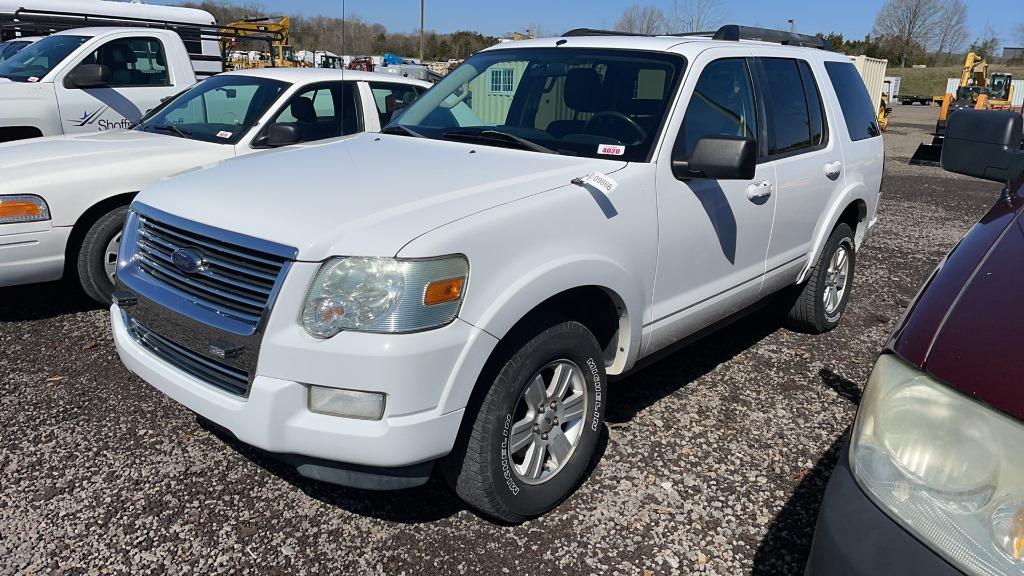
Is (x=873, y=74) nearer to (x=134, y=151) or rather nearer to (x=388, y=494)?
(x=134, y=151)

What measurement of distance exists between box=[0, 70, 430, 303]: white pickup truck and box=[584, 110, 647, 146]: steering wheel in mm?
2567

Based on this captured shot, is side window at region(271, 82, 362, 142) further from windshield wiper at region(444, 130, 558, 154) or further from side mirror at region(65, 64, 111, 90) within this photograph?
side mirror at region(65, 64, 111, 90)

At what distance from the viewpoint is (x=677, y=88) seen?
3387 mm

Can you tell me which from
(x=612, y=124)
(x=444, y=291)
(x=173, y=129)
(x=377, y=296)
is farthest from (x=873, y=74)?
(x=377, y=296)

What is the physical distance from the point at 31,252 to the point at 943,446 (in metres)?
4.89

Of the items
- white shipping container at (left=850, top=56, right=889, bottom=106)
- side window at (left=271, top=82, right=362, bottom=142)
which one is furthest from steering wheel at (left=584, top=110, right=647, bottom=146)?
white shipping container at (left=850, top=56, right=889, bottom=106)

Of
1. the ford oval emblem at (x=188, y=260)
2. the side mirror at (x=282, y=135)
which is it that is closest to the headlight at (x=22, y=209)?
the side mirror at (x=282, y=135)

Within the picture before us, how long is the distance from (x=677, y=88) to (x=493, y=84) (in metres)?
1.15

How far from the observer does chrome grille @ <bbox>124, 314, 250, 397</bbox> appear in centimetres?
246

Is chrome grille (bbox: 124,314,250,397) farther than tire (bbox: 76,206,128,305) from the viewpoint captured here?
No

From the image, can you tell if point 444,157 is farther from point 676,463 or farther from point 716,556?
point 716,556

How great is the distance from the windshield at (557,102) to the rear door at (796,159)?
927 mm

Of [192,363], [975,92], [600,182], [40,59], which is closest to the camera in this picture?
[192,363]

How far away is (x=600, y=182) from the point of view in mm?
2879
